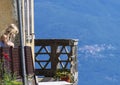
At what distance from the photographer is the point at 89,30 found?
179ft

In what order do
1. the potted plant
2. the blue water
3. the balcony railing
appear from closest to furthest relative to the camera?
1. the potted plant
2. the balcony railing
3. the blue water

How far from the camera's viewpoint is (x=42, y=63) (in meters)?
23.6

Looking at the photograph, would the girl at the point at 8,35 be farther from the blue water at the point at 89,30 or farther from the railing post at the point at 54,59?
the blue water at the point at 89,30

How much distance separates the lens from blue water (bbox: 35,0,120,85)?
49.3m

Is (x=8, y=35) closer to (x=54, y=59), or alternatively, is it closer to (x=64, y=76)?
(x=64, y=76)

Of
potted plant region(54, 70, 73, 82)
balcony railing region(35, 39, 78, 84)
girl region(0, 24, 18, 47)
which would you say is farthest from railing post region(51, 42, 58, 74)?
girl region(0, 24, 18, 47)

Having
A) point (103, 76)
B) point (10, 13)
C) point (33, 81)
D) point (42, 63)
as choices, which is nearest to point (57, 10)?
point (103, 76)

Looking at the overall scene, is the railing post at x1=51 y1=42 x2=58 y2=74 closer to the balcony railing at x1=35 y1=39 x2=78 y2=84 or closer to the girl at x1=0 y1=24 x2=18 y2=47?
the balcony railing at x1=35 y1=39 x2=78 y2=84

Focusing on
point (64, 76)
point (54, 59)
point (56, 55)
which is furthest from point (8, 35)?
point (54, 59)

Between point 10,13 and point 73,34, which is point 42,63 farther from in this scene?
point 73,34

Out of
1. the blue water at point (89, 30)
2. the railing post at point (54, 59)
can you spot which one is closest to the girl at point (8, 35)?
the railing post at point (54, 59)

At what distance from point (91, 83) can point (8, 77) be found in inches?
1393

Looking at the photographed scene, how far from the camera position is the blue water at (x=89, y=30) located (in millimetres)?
49344

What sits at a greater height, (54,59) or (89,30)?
(54,59)
